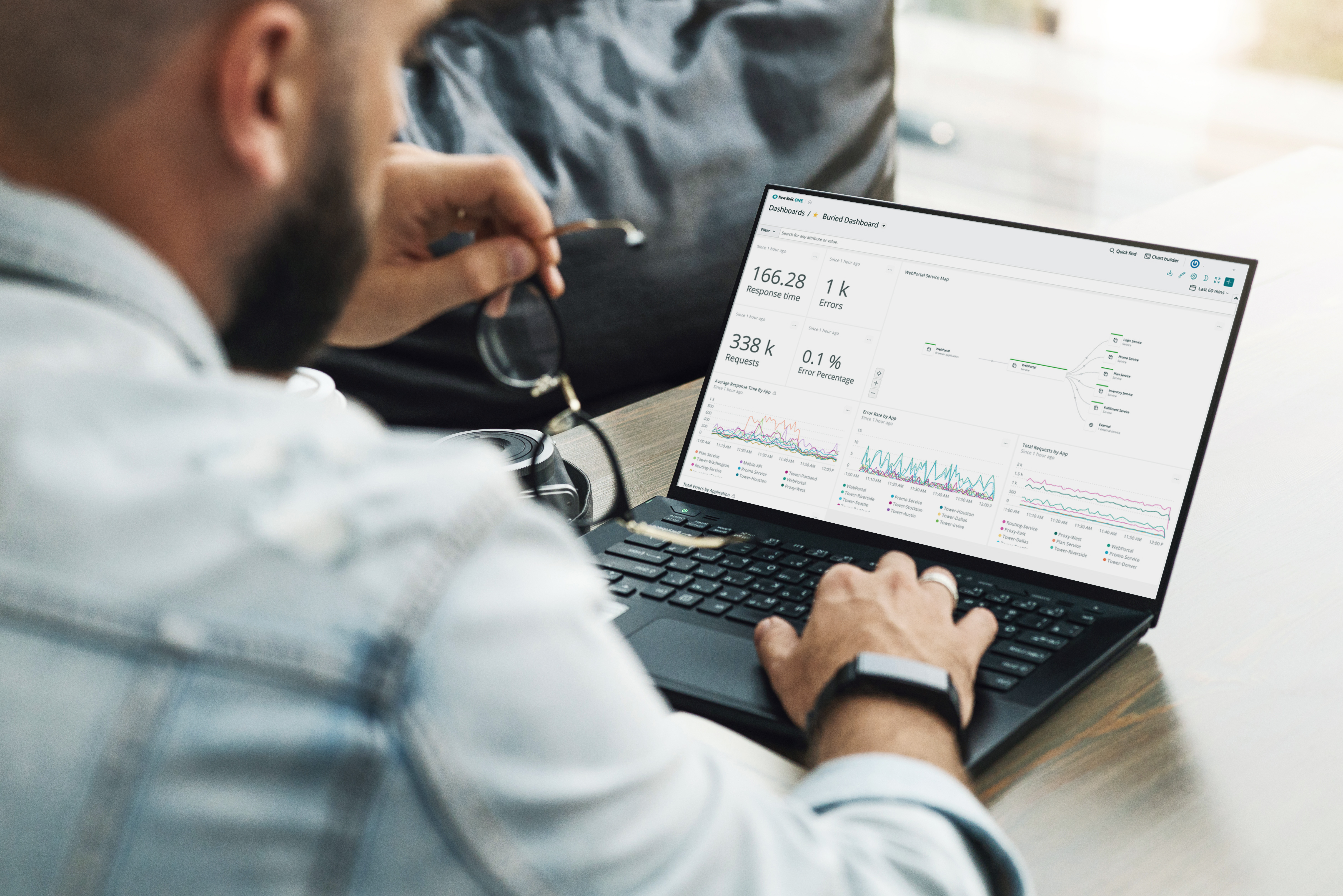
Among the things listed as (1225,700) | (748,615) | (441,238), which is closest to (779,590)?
(748,615)

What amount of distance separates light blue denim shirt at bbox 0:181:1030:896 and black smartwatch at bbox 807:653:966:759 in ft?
0.87

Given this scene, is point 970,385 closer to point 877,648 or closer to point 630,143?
point 877,648

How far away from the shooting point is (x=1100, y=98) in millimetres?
3201

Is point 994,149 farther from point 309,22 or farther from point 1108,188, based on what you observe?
point 309,22

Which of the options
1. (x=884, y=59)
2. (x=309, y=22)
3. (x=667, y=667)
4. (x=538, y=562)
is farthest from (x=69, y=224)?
(x=884, y=59)

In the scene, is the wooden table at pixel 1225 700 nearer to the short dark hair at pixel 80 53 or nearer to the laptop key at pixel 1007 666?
the laptop key at pixel 1007 666

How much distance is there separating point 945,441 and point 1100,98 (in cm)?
261

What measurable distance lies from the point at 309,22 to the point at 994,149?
3208mm

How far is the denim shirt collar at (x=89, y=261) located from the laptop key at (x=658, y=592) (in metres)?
0.47

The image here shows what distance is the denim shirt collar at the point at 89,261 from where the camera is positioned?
1.51ft

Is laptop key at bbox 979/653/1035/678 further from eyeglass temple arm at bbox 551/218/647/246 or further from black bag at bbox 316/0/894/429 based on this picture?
black bag at bbox 316/0/894/429

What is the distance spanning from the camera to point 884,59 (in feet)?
6.90

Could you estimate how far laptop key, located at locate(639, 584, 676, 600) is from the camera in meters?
0.92

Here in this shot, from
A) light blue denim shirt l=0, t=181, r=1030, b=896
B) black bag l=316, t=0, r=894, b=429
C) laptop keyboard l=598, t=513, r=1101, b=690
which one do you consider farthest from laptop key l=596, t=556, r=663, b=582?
black bag l=316, t=0, r=894, b=429
